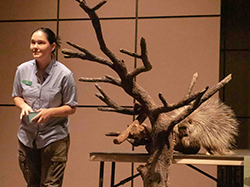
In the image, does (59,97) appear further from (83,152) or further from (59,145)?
(83,152)

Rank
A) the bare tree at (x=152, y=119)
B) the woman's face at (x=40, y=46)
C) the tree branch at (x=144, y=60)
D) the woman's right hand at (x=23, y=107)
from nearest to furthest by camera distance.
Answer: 1. the tree branch at (x=144, y=60)
2. the bare tree at (x=152, y=119)
3. the woman's right hand at (x=23, y=107)
4. the woman's face at (x=40, y=46)

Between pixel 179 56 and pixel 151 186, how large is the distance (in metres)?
1.54

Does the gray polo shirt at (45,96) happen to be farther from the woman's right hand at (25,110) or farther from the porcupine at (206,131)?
the porcupine at (206,131)

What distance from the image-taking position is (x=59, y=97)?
6.38 feet

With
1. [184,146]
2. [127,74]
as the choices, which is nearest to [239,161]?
[184,146]

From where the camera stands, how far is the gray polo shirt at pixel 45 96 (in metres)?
1.90

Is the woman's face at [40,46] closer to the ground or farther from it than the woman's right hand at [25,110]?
farther from it

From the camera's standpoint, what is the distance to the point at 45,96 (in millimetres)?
1914

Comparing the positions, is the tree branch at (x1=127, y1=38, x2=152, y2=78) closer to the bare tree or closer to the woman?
the bare tree

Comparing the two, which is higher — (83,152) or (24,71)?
(24,71)

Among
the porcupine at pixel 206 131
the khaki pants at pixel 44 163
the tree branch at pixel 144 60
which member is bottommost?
the khaki pants at pixel 44 163

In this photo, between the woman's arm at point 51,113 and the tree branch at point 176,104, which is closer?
the tree branch at point 176,104

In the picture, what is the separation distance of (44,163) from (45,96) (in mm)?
380

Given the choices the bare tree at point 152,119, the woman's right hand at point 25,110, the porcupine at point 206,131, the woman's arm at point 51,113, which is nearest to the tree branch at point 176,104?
the bare tree at point 152,119
